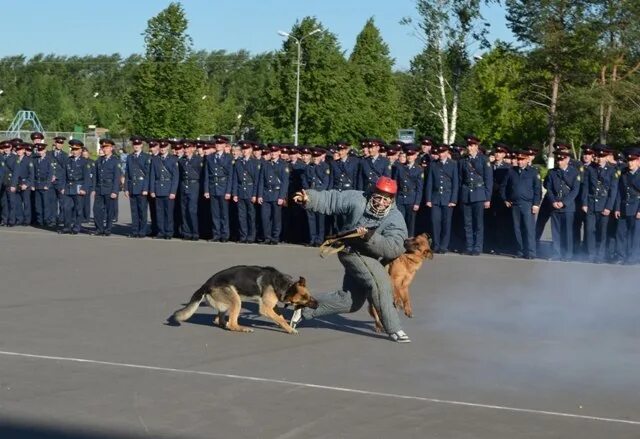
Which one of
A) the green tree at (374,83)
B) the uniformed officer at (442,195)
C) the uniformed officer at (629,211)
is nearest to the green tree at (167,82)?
the green tree at (374,83)

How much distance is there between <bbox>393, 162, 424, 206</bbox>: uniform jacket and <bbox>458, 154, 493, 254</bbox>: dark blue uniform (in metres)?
0.71

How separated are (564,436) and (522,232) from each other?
1170cm

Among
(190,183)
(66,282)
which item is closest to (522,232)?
(190,183)

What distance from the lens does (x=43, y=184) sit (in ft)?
77.2

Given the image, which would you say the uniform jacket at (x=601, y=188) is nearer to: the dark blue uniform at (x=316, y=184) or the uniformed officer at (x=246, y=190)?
the dark blue uniform at (x=316, y=184)

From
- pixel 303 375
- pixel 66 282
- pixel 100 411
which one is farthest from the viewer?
pixel 66 282

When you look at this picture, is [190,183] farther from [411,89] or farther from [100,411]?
[411,89]

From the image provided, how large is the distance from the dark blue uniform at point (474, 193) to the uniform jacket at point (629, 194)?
86.6 inches

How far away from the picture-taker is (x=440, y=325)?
1177 cm

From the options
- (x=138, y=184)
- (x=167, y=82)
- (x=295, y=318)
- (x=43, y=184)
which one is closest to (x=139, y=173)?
(x=138, y=184)

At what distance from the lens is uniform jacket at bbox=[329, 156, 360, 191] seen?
19750mm

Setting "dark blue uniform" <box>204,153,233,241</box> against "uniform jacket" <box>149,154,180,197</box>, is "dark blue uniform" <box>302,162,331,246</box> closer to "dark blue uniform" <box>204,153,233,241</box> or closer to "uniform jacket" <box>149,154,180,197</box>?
"dark blue uniform" <box>204,153,233,241</box>

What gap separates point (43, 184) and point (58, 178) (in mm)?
509

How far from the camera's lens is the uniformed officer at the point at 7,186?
24.0m
